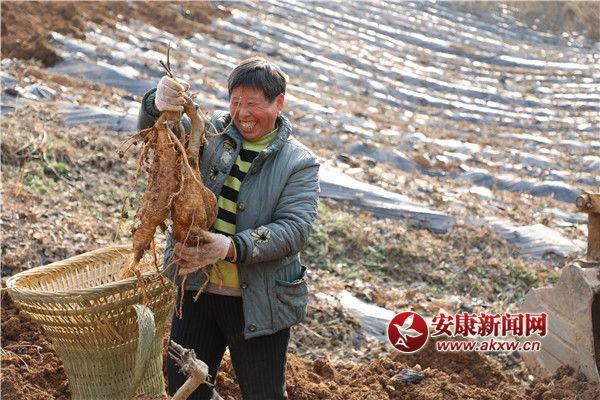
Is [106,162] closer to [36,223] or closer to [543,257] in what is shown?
[36,223]

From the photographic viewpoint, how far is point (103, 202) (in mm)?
5637

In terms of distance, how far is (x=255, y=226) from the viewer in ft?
8.45

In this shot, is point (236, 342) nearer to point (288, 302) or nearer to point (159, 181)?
point (288, 302)

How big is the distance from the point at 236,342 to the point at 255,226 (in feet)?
1.28

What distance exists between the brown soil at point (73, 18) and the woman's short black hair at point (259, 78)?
694 cm

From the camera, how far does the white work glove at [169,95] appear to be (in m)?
2.40

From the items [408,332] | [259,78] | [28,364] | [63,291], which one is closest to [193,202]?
[259,78]

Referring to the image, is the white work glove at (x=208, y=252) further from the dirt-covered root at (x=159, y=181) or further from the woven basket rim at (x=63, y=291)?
the woven basket rim at (x=63, y=291)

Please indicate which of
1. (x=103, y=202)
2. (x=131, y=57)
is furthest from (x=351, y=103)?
(x=103, y=202)

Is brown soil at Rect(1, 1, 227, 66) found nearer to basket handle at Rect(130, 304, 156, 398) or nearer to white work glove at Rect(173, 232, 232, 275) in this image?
basket handle at Rect(130, 304, 156, 398)

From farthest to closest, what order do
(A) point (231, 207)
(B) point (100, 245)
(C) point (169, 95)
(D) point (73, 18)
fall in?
(D) point (73, 18), (B) point (100, 245), (A) point (231, 207), (C) point (169, 95)

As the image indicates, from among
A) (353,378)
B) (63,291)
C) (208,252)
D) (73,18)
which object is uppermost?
(208,252)

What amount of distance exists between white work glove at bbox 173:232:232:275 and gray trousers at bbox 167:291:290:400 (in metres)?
0.22

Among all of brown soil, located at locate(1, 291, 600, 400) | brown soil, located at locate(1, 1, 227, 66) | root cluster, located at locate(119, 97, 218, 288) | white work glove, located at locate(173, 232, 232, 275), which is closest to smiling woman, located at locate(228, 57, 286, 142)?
root cluster, located at locate(119, 97, 218, 288)
